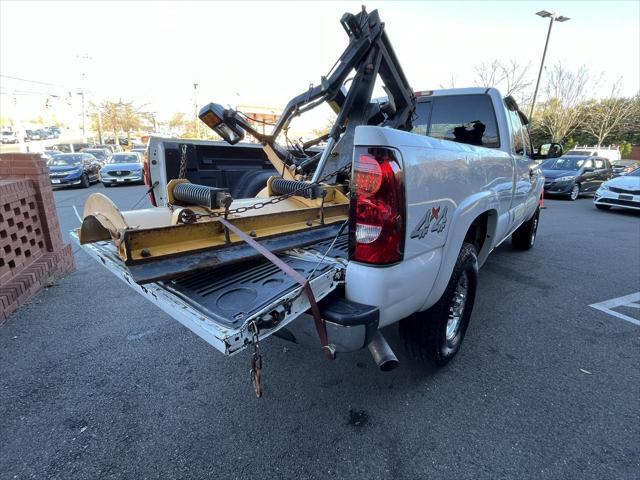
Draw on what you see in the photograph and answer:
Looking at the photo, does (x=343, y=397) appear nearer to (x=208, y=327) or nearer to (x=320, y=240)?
(x=320, y=240)

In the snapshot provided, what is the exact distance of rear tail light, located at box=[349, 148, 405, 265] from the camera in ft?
5.69

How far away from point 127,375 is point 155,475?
3.36 feet

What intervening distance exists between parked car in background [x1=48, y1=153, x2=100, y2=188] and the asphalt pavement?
13.9 meters

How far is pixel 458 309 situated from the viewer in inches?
113

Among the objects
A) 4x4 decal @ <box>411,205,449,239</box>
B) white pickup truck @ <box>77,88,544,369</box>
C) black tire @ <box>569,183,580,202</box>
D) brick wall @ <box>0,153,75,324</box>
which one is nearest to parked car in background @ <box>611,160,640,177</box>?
black tire @ <box>569,183,580,202</box>

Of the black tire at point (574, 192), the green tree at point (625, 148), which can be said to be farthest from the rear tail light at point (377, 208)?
the green tree at point (625, 148)

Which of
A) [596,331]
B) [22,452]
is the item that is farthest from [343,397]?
[596,331]

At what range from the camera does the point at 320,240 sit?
2457 millimetres

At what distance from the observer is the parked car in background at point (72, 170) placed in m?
15.1

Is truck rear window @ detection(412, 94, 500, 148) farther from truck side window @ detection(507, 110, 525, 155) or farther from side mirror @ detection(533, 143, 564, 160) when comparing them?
side mirror @ detection(533, 143, 564, 160)

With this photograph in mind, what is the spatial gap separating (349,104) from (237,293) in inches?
90.2

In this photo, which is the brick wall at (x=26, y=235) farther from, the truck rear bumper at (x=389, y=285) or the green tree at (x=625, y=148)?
the green tree at (x=625, y=148)

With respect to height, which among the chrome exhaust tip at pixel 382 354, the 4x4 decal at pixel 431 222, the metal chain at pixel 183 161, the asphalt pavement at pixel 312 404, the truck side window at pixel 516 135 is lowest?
the asphalt pavement at pixel 312 404

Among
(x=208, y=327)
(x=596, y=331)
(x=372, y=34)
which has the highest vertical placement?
(x=372, y=34)
